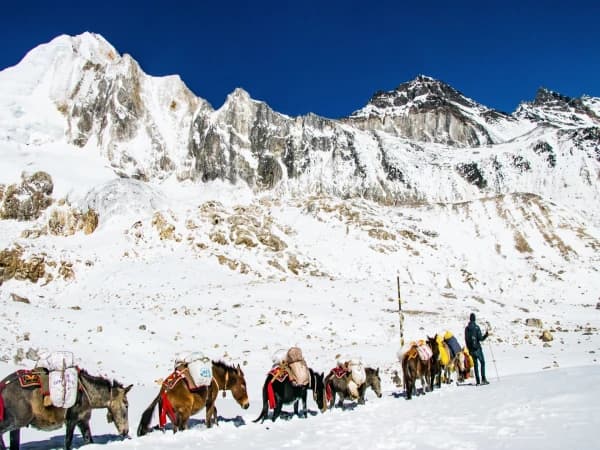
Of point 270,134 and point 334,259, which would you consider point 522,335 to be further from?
point 270,134

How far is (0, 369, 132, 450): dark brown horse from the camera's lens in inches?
323

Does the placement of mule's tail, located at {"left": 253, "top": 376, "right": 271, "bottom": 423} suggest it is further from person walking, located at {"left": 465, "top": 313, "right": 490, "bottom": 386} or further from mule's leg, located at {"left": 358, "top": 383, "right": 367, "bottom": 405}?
person walking, located at {"left": 465, "top": 313, "right": 490, "bottom": 386}

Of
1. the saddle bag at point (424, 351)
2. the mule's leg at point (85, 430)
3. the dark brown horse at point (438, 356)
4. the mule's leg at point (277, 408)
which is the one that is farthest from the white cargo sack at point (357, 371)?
the mule's leg at point (85, 430)

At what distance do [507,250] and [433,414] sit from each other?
72194 millimetres

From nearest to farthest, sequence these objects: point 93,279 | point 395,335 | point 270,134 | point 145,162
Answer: point 395,335 < point 93,279 < point 145,162 < point 270,134

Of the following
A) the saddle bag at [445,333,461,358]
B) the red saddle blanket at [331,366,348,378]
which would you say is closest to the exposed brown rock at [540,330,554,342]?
the saddle bag at [445,333,461,358]

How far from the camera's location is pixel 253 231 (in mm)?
61156

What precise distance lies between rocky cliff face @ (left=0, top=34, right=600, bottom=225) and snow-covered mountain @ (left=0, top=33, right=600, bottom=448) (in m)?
0.40

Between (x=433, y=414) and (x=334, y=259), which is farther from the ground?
(x=334, y=259)

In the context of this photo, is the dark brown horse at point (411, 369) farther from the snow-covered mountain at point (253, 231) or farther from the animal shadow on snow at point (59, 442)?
the animal shadow on snow at point (59, 442)

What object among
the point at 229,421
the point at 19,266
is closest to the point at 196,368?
the point at 229,421

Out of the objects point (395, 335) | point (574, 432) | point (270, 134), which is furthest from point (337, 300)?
point (270, 134)

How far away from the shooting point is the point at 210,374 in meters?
10.6

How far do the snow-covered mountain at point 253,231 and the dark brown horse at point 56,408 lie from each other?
46.9 inches
